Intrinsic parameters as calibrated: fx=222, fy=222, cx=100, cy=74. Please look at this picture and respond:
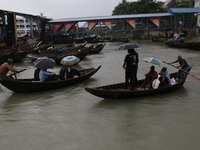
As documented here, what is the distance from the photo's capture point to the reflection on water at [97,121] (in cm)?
443

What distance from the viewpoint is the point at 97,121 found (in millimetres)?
5418

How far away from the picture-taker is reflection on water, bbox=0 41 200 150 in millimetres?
4430

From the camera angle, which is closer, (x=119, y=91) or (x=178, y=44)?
(x=119, y=91)

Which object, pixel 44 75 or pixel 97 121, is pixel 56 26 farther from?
pixel 97 121

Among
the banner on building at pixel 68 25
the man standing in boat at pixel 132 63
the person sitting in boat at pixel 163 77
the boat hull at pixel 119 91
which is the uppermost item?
the banner on building at pixel 68 25

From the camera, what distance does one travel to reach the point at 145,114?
18.9 feet

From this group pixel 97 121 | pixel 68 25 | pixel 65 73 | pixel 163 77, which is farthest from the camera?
pixel 68 25

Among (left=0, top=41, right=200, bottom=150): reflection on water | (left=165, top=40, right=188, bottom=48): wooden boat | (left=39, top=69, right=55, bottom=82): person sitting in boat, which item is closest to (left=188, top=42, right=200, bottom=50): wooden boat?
(left=165, top=40, right=188, bottom=48): wooden boat

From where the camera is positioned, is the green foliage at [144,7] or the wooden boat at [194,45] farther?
the green foliage at [144,7]

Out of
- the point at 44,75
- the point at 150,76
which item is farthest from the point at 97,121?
the point at 44,75

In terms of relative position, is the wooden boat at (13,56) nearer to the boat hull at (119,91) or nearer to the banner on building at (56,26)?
the boat hull at (119,91)

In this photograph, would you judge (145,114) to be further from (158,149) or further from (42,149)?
(42,149)

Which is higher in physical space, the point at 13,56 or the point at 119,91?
the point at 13,56

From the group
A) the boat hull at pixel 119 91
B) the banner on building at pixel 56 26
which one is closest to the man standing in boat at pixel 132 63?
the boat hull at pixel 119 91
